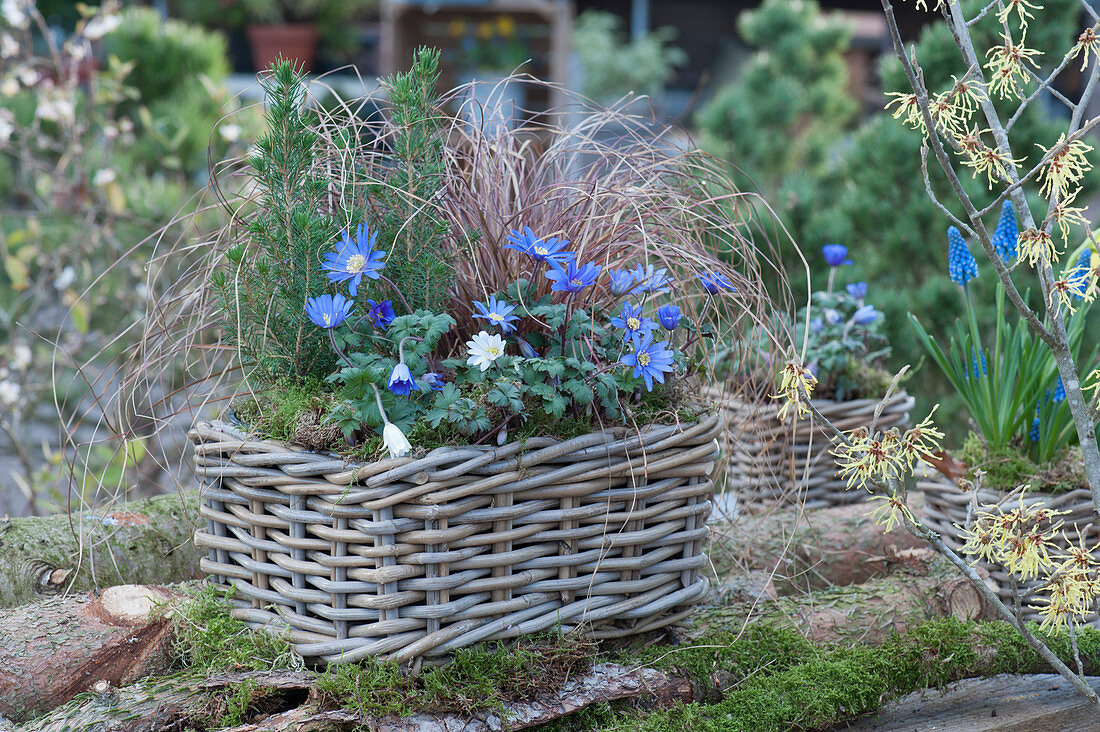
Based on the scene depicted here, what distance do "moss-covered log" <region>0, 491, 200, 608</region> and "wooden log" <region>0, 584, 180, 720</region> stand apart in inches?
3.6

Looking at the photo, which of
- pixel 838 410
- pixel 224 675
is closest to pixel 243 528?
pixel 224 675

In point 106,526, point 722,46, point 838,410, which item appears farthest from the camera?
point 722,46

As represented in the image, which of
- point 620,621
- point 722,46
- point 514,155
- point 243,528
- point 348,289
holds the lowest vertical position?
point 620,621

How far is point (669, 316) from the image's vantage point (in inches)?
44.1

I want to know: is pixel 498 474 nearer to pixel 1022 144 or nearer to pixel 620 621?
pixel 620 621

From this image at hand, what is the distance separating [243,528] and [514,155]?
2.09 feet

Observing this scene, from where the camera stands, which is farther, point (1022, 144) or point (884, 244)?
point (884, 244)

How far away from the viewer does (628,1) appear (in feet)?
27.8

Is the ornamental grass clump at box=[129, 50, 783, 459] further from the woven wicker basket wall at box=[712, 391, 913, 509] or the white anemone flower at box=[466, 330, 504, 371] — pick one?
the woven wicker basket wall at box=[712, 391, 913, 509]

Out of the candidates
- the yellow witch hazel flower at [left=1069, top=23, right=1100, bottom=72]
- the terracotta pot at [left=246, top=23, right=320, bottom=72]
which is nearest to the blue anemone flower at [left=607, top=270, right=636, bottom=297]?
the yellow witch hazel flower at [left=1069, top=23, right=1100, bottom=72]

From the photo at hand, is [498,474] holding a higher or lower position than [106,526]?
higher

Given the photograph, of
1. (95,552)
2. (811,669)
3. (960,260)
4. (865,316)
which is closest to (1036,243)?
(960,260)

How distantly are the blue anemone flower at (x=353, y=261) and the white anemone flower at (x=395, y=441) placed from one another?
0.16 metres

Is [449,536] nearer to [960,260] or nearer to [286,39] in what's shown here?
[960,260]
